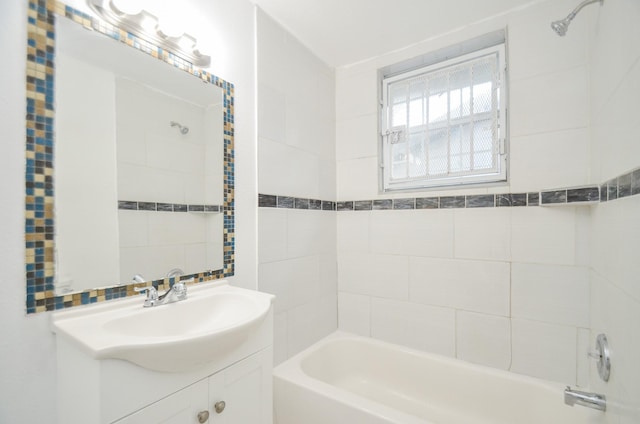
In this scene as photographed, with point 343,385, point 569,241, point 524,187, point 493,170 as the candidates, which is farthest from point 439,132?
point 343,385

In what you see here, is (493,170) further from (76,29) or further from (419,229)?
(76,29)

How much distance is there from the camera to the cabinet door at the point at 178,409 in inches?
31.4

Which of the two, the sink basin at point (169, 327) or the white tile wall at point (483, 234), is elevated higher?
the white tile wall at point (483, 234)

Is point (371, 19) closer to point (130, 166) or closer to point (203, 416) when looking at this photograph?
point (130, 166)

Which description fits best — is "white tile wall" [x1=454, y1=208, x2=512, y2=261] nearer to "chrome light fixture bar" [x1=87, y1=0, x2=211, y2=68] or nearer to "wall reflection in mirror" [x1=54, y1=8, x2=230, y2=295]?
"wall reflection in mirror" [x1=54, y1=8, x2=230, y2=295]

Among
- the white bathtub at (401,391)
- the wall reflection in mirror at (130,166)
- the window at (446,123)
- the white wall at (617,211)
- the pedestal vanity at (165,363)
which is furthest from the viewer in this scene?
the window at (446,123)

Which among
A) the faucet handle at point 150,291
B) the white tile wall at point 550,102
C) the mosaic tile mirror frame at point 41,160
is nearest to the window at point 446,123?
the white tile wall at point 550,102

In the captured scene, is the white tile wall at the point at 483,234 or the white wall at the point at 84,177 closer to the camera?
the white wall at the point at 84,177

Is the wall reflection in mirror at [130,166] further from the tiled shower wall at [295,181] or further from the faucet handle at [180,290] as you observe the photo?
the tiled shower wall at [295,181]

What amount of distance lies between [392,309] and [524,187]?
1149 mm

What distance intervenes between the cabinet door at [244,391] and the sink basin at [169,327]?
0.16 meters

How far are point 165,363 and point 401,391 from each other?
5.50ft

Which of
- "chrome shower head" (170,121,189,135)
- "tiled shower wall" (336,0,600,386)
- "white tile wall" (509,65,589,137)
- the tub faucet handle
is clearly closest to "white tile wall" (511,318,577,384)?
"tiled shower wall" (336,0,600,386)

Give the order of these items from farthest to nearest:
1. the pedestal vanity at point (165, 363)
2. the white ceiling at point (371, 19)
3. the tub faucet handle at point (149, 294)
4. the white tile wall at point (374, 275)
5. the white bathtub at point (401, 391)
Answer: the white tile wall at point (374, 275), the white ceiling at point (371, 19), the white bathtub at point (401, 391), the tub faucet handle at point (149, 294), the pedestal vanity at point (165, 363)
